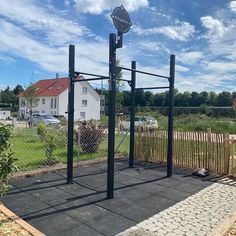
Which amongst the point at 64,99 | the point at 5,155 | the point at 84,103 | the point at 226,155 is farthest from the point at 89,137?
the point at 84,103

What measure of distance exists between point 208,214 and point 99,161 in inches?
185

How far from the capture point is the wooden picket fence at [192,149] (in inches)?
316

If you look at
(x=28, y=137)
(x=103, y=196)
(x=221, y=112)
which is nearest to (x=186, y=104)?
(x=221, y=112)

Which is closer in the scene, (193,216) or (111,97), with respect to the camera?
(193,216)

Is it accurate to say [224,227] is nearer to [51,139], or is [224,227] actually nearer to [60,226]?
[60,226]

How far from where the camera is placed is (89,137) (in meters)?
10.8

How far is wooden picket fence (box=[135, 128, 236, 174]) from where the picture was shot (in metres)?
8.02

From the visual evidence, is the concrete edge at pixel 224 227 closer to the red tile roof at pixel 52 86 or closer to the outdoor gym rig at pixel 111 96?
the outdoor gym rig at pixel 111 96

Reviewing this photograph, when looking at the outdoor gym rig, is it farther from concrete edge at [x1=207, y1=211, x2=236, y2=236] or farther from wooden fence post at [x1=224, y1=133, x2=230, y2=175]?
concrete edge at [x1=207, y1=211, x2=236, y2=236]

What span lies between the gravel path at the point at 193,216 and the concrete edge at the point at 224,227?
0.16 m

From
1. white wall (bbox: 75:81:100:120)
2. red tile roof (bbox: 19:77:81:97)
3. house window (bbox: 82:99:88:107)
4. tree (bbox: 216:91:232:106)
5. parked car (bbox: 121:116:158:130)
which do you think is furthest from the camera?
tree (bbox: 216:91:232:106)

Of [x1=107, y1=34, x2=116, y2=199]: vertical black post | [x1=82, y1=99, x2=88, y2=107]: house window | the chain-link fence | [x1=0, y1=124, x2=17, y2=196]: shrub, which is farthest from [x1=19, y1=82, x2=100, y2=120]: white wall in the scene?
[x1=0, y1=124, x2=17, y2=196]: shrub

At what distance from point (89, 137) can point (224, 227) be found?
709cm

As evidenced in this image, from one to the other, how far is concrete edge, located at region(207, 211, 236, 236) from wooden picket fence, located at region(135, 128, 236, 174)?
11.3 feet
